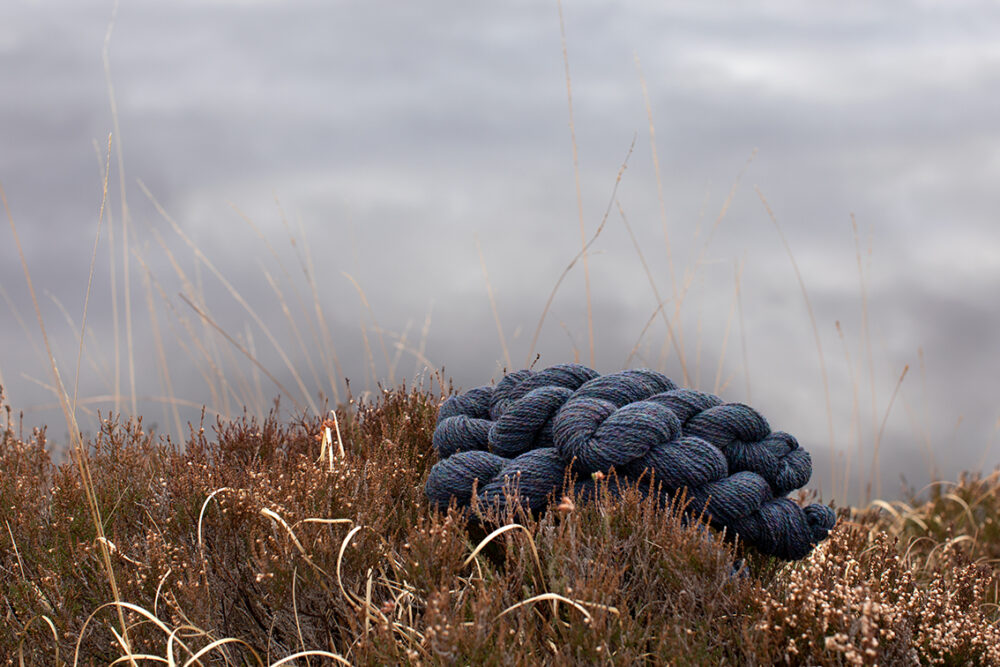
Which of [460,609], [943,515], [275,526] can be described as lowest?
[943,515]

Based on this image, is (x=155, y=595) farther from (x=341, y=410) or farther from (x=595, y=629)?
(x=341, y=410)

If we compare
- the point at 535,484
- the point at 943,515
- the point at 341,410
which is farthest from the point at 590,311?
the point at 943,515

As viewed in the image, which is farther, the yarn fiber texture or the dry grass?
the yarn fiber texture

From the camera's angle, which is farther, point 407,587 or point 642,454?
point 642,454

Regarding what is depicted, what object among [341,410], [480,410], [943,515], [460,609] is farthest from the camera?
[943,515]

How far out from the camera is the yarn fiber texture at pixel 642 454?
3318 mm

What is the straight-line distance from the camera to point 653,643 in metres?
2.76

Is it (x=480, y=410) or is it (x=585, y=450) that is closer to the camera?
(x=585, y=450)

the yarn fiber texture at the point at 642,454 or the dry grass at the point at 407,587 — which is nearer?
the dry grass at the point at 407,587

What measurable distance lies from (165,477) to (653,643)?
258 cm

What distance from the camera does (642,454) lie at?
10.8 feet

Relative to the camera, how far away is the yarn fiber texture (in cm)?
332

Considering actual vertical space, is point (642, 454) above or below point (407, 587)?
above

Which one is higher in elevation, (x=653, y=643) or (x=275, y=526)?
(x=275, y=526)
